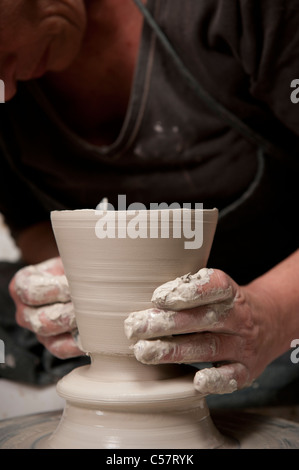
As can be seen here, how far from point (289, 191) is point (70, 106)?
65cm

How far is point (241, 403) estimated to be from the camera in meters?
1.41

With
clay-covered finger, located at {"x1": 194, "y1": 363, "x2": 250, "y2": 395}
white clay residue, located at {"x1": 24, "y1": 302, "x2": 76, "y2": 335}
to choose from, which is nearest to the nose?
white clay residue, located at {"x1": 24, "y1": 302, "x2": 76, "y2": 335}

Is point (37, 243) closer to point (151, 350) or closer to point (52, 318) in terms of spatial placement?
point (52, 318)

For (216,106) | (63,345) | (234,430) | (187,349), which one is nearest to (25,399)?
(63,345)

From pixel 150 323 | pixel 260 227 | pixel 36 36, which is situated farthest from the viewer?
pixel 260 227

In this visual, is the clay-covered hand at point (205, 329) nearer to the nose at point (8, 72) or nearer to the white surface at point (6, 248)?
the nose at point (8, 72)

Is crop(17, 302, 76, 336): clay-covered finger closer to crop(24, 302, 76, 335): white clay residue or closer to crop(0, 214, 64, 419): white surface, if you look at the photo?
crop(24, 302, 76, 335): white clay residue

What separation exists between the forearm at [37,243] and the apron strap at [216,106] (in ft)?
2.33

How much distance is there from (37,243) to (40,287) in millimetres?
760

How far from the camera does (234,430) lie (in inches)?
42.6

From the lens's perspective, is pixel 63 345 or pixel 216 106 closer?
pixel 63 345

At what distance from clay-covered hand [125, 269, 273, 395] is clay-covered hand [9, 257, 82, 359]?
29cm

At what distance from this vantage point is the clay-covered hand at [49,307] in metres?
1.14

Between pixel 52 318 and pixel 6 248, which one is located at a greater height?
pixel 52 318
